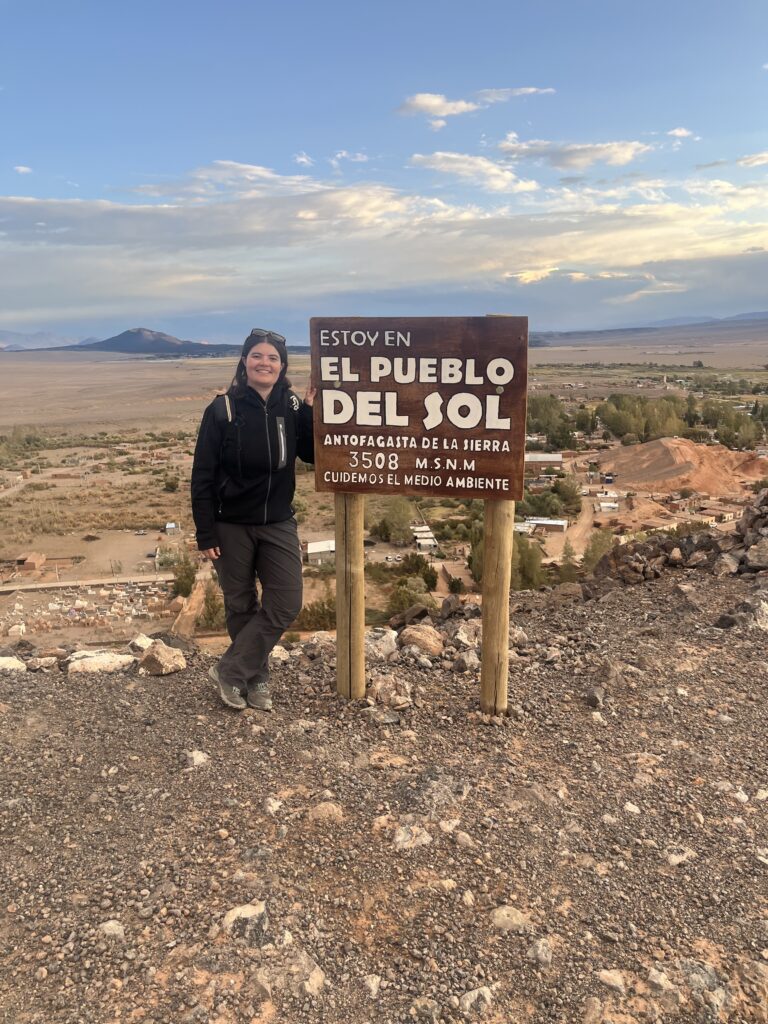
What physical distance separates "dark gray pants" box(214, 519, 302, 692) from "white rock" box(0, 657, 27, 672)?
80.3 inches

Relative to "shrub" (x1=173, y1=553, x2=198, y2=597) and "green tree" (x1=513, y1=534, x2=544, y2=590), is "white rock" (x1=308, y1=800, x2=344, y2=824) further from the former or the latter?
"shrub" (x1=173, y1=553, x2=198, y2=597)

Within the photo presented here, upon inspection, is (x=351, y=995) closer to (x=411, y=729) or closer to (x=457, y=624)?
(x=411, y=729)

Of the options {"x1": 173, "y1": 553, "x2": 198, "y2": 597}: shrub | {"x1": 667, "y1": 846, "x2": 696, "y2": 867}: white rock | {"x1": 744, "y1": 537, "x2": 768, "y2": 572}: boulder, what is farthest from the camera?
{"x1": 173, "y1": 553, "x2": 198, "y2": 597}: shrub

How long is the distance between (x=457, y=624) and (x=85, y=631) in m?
9.68

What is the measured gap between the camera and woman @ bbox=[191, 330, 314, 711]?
14.2 feet

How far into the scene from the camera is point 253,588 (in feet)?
15.7

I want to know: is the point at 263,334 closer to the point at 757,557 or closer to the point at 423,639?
the point at 423,639

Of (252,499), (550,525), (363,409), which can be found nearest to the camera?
(252,499)

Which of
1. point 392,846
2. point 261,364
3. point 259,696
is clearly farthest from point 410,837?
point 261,364

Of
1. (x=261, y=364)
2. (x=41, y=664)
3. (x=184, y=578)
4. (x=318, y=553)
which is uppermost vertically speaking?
(x=261, y=364)

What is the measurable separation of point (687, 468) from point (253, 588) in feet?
90.2

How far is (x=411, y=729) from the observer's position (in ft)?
15.2

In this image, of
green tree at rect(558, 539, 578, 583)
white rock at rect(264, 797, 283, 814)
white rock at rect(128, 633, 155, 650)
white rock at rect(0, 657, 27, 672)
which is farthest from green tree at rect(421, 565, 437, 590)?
white rock at rect(264, 797, 283, 814)

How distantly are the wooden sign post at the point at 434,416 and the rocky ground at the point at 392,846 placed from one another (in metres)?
0.84
